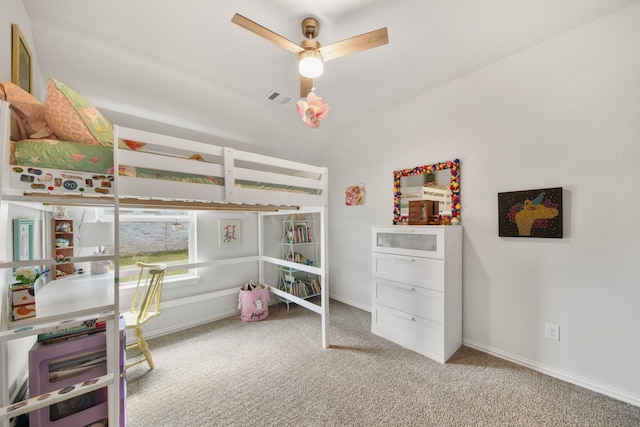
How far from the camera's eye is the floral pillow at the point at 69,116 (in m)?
1.18

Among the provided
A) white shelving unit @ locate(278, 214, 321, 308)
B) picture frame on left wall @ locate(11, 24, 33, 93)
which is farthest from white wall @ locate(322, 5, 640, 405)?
picture frame on left wall @ locate(11, 24, 33, 93)

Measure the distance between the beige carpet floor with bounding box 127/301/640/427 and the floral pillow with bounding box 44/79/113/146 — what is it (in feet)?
5.71

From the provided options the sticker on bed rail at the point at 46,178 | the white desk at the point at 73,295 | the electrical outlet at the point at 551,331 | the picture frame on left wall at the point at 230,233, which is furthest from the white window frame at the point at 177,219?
the electrical outlet at the point at 551,331

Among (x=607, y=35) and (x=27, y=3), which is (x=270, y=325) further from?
(x=607, y=35)

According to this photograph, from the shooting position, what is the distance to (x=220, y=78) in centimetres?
236

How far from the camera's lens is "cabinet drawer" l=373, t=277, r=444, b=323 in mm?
2260

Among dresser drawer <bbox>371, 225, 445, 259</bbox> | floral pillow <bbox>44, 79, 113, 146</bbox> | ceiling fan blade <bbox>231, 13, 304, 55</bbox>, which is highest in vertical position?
ceiling fan blade <bbox>231, 13, 304, 55</bbox>

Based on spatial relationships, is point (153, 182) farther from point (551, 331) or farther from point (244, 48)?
point (551, 331)

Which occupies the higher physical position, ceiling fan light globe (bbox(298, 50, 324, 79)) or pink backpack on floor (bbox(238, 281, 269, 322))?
ceiling fan light globe (bbox(298, 50, 324, 79))

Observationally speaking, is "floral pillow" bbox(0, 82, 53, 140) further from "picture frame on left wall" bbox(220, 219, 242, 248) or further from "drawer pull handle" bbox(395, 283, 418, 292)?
"drawer pull handle" bbox(395, 283, 418, 292)

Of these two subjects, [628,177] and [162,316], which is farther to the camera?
[162,316]

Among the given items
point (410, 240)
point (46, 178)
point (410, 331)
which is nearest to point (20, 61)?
point (46, 178)

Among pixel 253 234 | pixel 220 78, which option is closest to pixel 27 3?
pixel 220 78

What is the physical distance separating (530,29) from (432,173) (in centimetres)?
132
